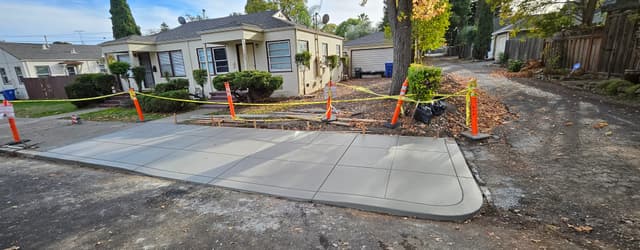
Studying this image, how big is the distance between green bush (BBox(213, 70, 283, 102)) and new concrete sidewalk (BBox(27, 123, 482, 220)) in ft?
11.8

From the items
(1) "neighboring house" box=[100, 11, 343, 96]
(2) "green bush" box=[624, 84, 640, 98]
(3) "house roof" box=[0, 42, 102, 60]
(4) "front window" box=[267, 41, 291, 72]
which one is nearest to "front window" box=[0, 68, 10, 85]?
(3) "house roof" box=[0, 42, 102, 60]

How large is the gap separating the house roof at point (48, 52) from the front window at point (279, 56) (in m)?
20.9

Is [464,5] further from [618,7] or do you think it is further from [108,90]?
[108,90]

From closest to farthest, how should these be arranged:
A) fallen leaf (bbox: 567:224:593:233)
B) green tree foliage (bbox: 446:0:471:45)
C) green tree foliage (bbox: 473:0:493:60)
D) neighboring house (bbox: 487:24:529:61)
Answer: fallen leaf (bbox: 567:224:593:233) < neighboring house (bbox: 487:24:529:61) < green tree foliage (bbox: 473:0:493:60) < green tree foliage (bbox: 446:0:471:45)

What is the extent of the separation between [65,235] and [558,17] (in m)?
16.4

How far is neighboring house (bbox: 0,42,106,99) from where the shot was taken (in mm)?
20250

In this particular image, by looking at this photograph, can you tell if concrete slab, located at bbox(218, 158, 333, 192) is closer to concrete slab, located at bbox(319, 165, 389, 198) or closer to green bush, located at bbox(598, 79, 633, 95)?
concrete slab, located at bbox(319, 165, 389, 198)

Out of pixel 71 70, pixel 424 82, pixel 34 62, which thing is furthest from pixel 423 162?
pixel 71 70

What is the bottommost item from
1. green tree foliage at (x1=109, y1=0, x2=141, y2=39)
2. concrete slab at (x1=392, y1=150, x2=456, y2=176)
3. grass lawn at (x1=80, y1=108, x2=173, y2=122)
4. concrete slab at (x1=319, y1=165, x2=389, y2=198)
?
concrete slab at (x1=319, y1=165, x2=389, y2=198)

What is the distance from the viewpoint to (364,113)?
744 cm

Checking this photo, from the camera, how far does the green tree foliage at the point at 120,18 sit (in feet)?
86.9

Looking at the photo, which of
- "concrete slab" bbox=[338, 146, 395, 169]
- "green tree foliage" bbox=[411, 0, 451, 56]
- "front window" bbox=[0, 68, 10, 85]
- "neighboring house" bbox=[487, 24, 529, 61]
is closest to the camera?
"concrete slab" bbox=[338, 146, 395, 169]

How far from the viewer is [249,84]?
9961 mm

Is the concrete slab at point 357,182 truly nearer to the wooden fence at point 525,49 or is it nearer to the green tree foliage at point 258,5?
the wooden fence at point 525,49
